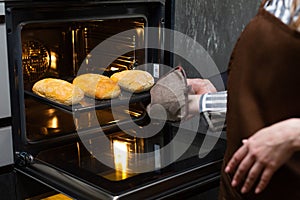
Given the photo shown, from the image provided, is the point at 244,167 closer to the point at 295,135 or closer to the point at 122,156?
the point at 295,135

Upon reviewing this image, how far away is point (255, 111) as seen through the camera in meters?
0.83

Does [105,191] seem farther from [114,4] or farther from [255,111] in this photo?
[114,4]

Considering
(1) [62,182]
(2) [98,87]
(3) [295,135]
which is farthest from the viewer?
(2) [98,87]

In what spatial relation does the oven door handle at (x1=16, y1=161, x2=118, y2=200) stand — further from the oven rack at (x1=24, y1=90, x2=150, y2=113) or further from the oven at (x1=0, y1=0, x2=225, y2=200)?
the oven rack at (x1=24, y1=90, x2=150, y2=113)

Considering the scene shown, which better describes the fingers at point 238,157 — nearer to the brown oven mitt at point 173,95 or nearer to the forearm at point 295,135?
the forearm at point 295,135

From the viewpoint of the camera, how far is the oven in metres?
1.05

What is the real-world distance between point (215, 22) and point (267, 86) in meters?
0.53

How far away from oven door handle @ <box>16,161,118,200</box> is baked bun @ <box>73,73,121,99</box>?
237 mm

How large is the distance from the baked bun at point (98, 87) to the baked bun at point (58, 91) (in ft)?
0.09

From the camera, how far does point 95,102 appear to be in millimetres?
1235

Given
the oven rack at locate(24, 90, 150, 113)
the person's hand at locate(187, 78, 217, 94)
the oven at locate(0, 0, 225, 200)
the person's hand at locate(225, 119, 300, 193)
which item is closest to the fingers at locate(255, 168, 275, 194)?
the person's hand at locate(225, 119, 300, 193)

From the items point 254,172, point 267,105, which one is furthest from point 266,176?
point 267,105

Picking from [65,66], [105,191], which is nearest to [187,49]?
[65,66]

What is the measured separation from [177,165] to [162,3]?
470 mm
